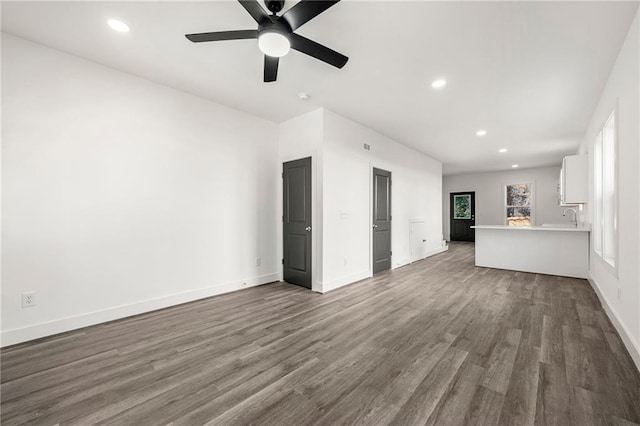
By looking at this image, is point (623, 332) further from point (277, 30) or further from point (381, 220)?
point (277, 30)

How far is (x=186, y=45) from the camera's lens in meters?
2.58

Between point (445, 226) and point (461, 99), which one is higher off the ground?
point (461, 99)

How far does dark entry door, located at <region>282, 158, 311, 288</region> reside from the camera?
427 cm

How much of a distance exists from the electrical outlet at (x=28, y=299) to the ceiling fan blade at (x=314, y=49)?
10.9ft

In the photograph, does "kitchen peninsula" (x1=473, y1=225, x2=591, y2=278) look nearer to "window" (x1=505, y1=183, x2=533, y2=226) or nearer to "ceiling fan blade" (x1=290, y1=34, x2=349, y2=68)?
"window" (x1=505, y1=183, x2=533, y2=226)

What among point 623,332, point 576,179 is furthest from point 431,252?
point 623,332

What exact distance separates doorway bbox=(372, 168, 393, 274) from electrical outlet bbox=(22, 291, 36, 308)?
4557mm

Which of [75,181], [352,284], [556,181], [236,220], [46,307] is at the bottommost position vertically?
[352,284]

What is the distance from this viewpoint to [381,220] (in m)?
5.42

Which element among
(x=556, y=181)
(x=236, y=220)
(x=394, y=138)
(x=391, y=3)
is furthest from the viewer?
(x=556, y=181)

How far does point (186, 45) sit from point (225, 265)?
9.21 feet

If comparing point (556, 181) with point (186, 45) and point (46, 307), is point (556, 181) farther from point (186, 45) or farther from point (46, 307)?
point (46, 307)

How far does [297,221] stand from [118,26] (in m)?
3.08

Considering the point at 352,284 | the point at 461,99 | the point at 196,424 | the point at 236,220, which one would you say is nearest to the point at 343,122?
the point at 461,99
